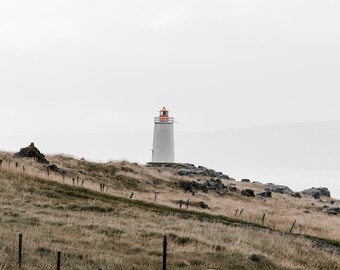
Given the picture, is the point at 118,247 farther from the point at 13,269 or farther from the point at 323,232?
the point at 323,232

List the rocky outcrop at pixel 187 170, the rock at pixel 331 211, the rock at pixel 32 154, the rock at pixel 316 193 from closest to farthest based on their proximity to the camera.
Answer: the rock at pixel 32 154
the rock at pixel 331 211
the rocky outcrop at pixel 187 170
the rock at pixel 316 193

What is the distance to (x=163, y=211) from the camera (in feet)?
100

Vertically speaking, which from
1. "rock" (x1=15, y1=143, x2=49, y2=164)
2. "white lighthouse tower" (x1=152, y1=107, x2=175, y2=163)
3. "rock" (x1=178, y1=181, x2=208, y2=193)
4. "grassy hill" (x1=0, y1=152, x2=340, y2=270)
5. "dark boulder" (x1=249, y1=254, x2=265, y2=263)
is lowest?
"dark boulder" (x1=249, y1=254, x2=265, y2=263)

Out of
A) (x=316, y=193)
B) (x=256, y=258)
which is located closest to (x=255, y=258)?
(x=256, y=258)

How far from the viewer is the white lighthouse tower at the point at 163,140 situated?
79.7 m

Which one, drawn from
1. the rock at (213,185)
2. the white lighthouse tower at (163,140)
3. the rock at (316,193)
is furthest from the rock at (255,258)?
the white lighthouse tower at (163,140)

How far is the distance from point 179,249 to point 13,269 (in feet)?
23.3

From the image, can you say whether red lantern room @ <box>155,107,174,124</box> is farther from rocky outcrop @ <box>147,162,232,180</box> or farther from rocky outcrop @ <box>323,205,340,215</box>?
rocky outcrop @ <box>323,205,340,215</box>

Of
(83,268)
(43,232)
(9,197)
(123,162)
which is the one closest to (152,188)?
(123,162)

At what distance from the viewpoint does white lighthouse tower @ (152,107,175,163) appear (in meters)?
79.7

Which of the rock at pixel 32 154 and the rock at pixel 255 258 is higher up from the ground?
the rock at pixel 32 154

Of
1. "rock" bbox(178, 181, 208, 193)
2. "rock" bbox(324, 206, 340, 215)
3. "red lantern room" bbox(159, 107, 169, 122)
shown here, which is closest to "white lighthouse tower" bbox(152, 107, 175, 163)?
"red lantern room" bbox(159, 107, 169, 122)

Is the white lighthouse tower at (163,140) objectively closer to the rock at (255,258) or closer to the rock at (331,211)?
the rock at (331,211)

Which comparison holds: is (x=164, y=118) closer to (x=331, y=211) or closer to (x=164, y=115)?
(x=164, y=115)
